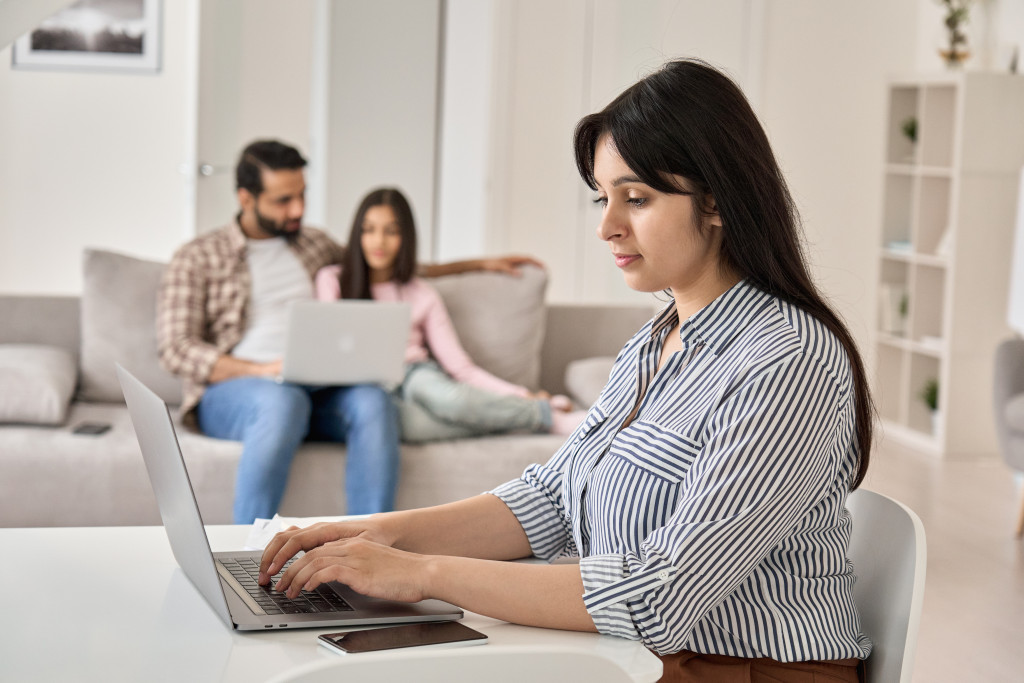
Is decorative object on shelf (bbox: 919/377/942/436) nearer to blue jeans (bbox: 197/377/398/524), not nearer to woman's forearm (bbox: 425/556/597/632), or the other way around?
blue jeans (bbox: 197/377/398/524)

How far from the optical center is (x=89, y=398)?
3350 mm

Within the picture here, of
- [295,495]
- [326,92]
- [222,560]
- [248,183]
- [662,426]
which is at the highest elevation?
[326,92]

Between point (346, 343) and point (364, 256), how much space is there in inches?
20.6

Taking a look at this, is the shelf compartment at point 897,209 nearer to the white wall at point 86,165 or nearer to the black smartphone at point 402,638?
the white wall at point 86,165

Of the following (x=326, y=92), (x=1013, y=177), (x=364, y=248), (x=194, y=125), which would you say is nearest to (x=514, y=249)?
(x=326, y=92)

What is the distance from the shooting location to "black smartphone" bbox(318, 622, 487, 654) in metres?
0.99

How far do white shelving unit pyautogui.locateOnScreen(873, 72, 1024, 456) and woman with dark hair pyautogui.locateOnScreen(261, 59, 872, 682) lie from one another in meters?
4.09

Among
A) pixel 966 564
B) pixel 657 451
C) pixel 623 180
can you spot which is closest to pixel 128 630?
pixel 657 451

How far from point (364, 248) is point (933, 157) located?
3197mm

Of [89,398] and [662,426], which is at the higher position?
[662,426]

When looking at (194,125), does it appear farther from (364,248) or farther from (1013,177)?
Answer: (1013,177)

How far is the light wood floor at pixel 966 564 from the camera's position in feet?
8.90

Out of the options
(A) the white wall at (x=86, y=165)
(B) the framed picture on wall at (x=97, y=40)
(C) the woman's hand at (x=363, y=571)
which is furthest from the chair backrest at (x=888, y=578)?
(B) the framed picture on wall at (x=97, y=40)

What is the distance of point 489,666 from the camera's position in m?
0.84
